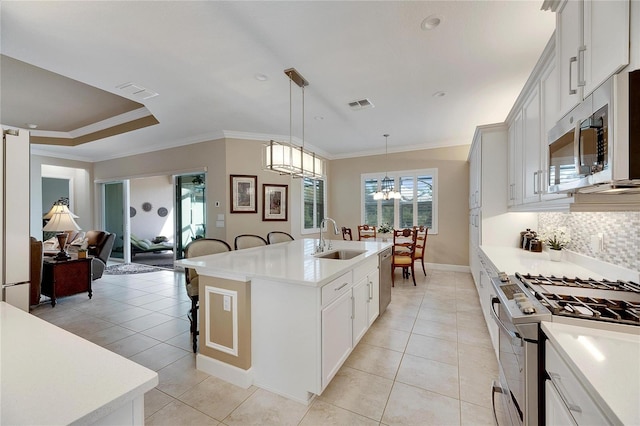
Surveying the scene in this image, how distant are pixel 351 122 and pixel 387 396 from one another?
3.88 metres

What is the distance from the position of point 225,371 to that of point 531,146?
316cm

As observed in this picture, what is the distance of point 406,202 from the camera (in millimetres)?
6160

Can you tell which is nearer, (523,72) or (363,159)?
(523,72)

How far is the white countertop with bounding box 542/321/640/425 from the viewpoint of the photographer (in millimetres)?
677

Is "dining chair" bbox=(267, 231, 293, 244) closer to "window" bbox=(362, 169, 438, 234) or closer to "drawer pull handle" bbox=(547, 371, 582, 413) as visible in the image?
"window" bbox=(362, 169, 438, 234)

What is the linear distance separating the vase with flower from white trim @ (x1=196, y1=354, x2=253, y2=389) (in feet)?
9.24

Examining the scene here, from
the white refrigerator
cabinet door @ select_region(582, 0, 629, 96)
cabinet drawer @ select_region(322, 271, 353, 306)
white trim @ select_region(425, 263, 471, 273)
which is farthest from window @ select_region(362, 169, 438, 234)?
the white refrigerator

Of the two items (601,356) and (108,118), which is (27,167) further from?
(108,118)

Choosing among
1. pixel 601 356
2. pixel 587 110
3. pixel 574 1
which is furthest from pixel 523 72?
pixel 601 356

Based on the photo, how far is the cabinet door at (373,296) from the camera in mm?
2732

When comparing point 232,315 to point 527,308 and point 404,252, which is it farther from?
point 404,252

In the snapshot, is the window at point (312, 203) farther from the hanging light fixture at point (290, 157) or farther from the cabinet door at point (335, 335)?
the cabinet door at point (335, 335)

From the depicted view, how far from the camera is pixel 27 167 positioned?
135 cm

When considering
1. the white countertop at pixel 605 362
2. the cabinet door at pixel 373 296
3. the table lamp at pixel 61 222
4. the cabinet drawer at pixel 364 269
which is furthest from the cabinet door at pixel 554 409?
the table lamp at pixel 61 222
